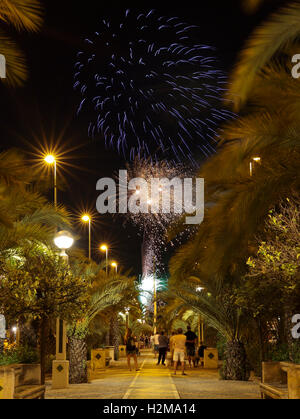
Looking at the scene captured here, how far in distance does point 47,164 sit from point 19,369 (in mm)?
11565

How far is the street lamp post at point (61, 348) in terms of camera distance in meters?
14.3

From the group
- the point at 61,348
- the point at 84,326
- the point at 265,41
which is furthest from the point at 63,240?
the point at 265,41

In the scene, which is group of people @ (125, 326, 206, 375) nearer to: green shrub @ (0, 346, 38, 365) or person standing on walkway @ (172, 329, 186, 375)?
person standing on walkway @ (172, 329, 186, 375)

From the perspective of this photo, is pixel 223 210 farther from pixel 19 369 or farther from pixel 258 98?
pixel 19 369

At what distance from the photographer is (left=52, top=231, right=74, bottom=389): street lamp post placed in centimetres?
1428

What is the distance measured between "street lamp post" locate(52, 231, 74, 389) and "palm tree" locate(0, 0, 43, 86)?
612cm

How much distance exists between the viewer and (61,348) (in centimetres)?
1642

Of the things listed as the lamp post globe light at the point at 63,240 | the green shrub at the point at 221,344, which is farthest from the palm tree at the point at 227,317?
the lamp post globe light at the point at 63,240

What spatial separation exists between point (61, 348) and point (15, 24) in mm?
10255

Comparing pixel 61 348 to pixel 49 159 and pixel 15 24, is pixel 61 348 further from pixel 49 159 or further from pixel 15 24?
pixel 15 24

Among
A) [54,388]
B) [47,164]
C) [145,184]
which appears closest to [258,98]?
[54,388]

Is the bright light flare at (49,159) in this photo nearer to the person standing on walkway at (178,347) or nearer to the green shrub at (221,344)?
the person standing on walkway at (178,347)

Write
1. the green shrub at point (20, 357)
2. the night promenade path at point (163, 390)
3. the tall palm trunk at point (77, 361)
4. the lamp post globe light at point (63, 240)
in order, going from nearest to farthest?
the green shrub at point (20, 357)
the night promenade path at point (163, 390)
the lamp post globe light at point (63, 240)
the tall palm trunk at point (77, 361)

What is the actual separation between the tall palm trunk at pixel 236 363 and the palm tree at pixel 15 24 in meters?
11.3
